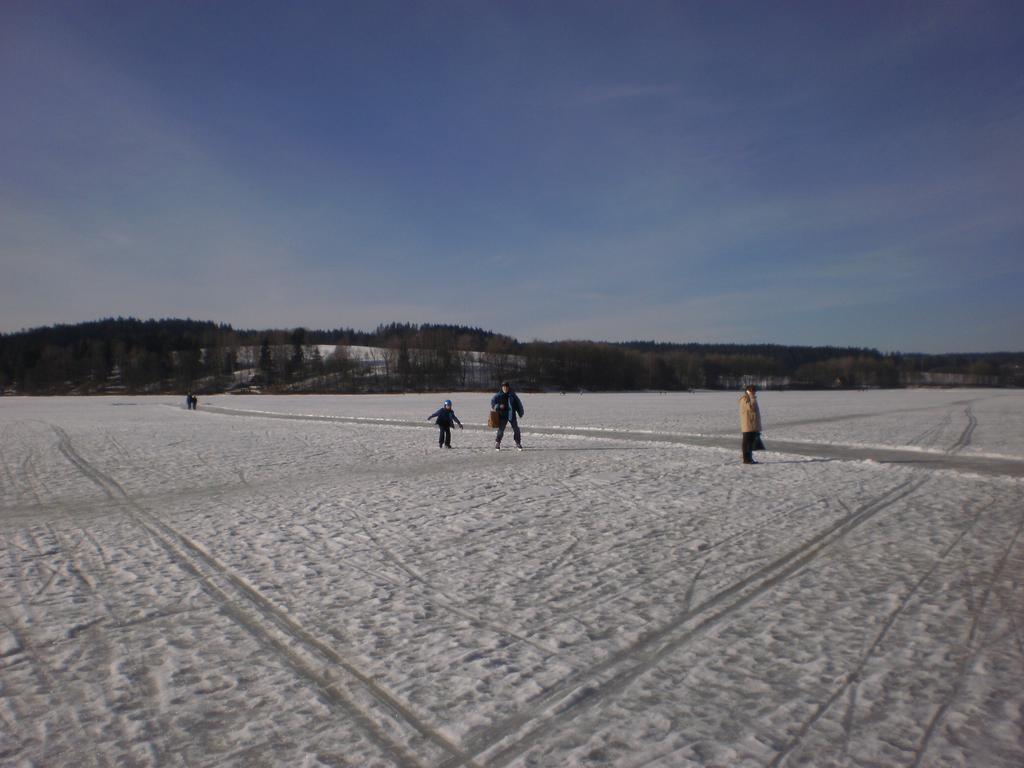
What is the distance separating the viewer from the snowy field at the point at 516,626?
3414 millimetres

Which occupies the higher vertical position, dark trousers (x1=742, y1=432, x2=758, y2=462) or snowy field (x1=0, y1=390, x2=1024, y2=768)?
dark trousers (x1=742, y1=432, x2=758, y2=462)

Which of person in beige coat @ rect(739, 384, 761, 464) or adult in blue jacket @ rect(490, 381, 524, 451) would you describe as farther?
adult in blue jacket @ rect(490, 381, 524, 451)

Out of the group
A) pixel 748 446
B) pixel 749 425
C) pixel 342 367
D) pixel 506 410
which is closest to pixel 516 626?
pixel 748 446

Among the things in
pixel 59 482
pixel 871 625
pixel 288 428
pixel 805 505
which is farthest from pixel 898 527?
pixel 288 428

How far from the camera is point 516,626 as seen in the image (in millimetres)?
4969

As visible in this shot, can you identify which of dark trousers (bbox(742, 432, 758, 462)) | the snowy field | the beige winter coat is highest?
the beige winter coat

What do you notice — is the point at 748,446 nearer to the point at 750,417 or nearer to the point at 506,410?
the point at 750,417

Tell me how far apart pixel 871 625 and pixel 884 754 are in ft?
6.15

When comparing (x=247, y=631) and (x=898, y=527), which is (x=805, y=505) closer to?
(x=898, y=527)

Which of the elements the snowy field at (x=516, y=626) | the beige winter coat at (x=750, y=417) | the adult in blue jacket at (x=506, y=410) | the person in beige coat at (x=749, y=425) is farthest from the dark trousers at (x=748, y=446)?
the adult in blue jacket at (x=506, y=410)

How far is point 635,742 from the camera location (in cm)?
338

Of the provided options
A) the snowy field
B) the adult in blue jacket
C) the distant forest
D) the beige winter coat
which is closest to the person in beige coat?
the beige winter coat

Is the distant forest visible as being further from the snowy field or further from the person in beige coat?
the snowy field

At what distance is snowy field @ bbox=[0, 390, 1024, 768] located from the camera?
341 cm
